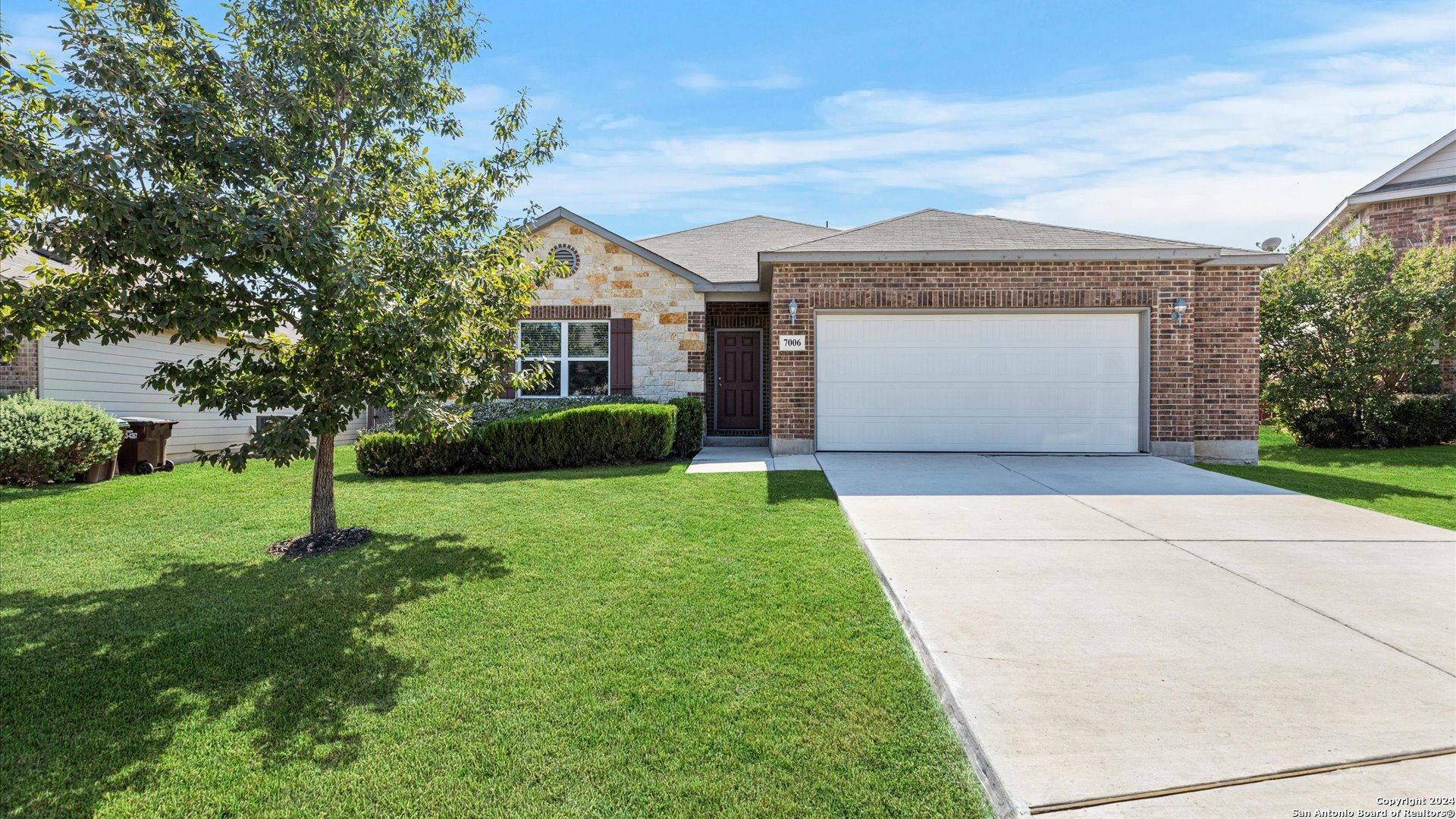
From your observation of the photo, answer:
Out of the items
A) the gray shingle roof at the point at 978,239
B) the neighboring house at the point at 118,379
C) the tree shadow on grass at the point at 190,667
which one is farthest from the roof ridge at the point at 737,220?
the tree shadow on grass at the point at 190,667

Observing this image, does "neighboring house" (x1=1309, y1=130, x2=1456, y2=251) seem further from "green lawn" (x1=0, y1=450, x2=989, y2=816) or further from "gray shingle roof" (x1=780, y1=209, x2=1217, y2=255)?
"green lawn" (x1=0, y1=450, x2=989, y2=816)

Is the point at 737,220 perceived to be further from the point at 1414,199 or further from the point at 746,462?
the point at 1414,199

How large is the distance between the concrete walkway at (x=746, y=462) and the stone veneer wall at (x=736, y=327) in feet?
5.33

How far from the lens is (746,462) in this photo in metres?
9.45

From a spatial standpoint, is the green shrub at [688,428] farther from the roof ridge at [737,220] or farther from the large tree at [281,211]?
the roof ridge at [737,220]

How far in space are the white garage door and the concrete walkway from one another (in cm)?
101

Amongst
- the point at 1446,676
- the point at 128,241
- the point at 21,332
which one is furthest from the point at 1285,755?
the point at 21,332

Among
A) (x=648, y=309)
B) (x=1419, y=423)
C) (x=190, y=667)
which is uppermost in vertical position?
(x=648, y=309)

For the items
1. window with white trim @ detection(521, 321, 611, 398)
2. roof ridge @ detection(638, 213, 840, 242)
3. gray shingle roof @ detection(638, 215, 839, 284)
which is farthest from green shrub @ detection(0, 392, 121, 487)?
roof ridge @ detection(638, 213, 840, 242)

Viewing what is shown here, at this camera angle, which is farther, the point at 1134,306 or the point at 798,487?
the point at 1134,306

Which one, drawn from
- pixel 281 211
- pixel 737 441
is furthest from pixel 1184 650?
pixel 737 441

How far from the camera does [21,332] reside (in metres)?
3.82

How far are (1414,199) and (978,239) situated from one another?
13.8 m

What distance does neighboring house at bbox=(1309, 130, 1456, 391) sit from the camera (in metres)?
15.0
